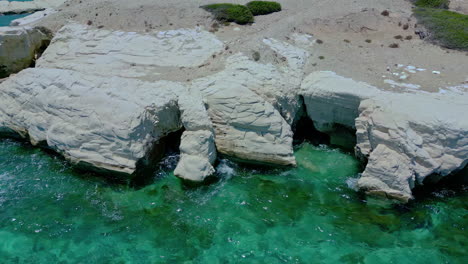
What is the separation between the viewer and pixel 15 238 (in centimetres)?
1326

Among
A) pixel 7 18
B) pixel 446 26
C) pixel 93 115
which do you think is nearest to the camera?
pixel 93 115

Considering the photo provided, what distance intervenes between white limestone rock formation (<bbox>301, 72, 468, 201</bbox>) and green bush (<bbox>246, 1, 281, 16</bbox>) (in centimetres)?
1105

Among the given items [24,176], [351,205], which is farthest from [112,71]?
[351,205]

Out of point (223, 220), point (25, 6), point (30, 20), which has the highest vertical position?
point (30, 20)

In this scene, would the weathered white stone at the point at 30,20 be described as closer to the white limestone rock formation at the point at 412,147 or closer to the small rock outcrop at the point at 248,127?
the small rock outcrop at the point at 248,127

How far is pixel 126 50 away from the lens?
20219 mm

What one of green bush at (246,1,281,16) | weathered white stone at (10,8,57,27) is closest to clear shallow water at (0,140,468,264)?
weathered white stone at (10,8,57,27)

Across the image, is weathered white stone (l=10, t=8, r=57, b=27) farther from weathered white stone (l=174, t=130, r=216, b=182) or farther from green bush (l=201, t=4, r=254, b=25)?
weathered white stone (l=174, t=130, r=216, b=182)

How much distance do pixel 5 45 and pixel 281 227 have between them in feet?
55.0

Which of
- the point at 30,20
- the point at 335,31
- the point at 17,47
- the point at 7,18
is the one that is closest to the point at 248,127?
the point at 335,31

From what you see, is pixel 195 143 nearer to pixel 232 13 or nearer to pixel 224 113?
pixel 224 113

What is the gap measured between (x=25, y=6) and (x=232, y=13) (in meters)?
21.9

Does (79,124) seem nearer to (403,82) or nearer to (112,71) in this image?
(112,71)

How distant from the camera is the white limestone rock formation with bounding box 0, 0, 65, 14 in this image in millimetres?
34469
